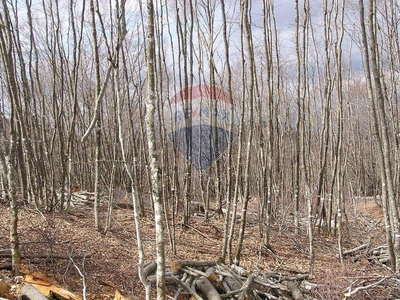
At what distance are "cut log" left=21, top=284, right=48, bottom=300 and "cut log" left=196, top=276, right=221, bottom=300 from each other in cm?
158

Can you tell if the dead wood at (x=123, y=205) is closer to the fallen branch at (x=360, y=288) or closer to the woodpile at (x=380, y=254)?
the woodpile at (x=380, y=254)

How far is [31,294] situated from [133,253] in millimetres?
2361

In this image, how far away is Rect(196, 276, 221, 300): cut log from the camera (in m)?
3.65

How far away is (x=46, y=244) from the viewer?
14.1ft

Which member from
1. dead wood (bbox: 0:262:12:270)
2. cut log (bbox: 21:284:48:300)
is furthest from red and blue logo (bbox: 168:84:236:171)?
cut log (bbox: 21:284:48:300)

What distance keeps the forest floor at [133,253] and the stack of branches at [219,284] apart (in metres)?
0.28

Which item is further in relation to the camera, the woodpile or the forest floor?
the woodpile

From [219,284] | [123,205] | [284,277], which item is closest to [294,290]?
[284,277]

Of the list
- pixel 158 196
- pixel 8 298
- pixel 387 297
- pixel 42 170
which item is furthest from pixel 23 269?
pixel 387 297

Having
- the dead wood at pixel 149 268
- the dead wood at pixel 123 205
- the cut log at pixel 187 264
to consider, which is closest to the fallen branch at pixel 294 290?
the cut log at pixel 187 264

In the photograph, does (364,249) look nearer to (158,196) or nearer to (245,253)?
(245,253)

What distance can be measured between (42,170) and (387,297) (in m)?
5.67

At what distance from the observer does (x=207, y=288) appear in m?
3.78

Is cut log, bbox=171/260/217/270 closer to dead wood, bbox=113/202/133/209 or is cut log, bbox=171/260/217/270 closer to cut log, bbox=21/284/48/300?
cut log, bbox=21/284/48/300
